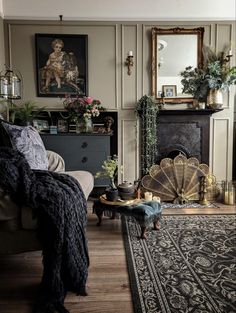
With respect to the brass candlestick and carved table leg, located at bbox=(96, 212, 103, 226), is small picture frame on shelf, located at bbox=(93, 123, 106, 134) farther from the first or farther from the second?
the brass candlestick

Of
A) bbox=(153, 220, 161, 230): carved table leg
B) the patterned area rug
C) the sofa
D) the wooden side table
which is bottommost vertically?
the patterned area rug

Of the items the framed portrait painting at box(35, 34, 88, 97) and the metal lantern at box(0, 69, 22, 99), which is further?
the framed portrait painting at box(35, 34, 88, 97)

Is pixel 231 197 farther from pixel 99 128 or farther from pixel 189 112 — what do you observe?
pixel 99 128

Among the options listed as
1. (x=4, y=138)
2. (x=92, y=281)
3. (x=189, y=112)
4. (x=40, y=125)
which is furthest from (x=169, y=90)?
(x=92, y=281)

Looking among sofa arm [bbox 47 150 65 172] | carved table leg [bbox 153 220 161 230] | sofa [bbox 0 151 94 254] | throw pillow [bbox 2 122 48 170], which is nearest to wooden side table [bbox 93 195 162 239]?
carved table leg [bbox 153 220 161 230]

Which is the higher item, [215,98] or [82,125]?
[215,98]

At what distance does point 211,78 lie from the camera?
3.62 metres

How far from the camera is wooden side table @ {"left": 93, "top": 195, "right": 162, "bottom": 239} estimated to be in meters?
2.28

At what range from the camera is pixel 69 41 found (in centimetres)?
380

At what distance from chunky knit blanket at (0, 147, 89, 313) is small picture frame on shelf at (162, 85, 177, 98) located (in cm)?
274

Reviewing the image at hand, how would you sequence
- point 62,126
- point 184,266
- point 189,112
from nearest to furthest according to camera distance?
point 184,266 < point 189,112 < point 62,126

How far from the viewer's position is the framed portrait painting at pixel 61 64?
3791 mm

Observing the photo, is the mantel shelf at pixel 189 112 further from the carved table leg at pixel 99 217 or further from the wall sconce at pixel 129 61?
the carved table leg at pixel 99 217

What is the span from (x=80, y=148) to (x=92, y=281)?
2.10m
